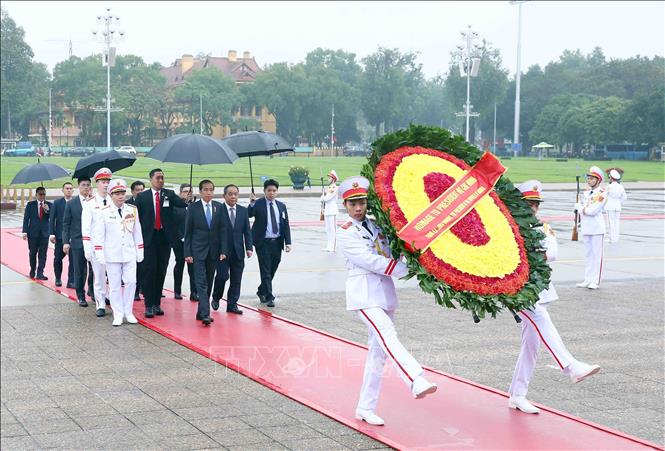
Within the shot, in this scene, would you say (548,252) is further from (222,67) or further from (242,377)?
(222,67)

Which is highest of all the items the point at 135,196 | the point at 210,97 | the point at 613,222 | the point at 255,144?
the point at 210,97

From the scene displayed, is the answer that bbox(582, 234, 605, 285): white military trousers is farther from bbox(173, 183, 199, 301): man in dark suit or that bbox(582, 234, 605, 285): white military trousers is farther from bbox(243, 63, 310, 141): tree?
bbox(243, 63, 310, 141): tree

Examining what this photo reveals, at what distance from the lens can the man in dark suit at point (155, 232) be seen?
11.1 m

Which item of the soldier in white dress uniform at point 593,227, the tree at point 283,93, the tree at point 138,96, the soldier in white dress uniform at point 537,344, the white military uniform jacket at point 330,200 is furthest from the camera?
the tree at point 283,93

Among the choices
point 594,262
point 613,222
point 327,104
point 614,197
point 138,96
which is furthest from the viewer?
point 327,104

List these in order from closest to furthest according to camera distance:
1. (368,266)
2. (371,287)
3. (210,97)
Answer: (368,266) → (371,287) → (210,97)

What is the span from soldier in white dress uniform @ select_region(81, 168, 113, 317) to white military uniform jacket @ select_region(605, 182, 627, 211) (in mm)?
13240

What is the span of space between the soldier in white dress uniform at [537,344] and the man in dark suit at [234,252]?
4.97 meters

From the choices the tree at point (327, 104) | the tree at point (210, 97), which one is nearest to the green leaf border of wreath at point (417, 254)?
the tree at point (210, 97)

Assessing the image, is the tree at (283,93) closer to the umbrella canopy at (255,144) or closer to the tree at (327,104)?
the tree at (327,104)

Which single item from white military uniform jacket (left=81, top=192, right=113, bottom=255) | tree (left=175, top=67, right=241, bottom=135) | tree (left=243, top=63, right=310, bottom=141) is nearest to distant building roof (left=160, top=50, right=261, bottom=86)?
tree (left=243, top=63, right=310, bottom=141)

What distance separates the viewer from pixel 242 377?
806cm

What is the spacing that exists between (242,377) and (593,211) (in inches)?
309

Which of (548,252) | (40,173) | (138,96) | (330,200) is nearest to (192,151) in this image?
(40,173)
